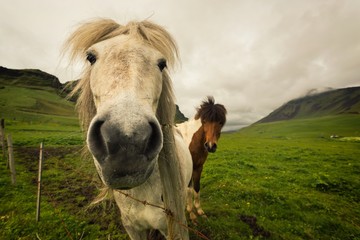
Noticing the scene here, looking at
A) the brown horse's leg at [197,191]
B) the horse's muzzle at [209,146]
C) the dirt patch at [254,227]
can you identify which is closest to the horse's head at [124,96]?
the horse's muzzle at [209,146]

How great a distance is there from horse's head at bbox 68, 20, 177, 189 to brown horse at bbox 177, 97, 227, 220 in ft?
12.1

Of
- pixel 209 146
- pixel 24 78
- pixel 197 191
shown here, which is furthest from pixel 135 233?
pixel 24 78

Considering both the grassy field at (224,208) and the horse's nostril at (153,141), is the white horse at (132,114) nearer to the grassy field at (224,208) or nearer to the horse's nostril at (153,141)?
the horse's nostril at (153,141)

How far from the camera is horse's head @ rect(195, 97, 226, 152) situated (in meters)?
5.59

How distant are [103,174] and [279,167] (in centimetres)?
1367

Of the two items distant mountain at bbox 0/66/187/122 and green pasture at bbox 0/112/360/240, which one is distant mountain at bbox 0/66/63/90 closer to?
distant mountain at bbox 0/66/187/122

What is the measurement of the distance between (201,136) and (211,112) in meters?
0.81

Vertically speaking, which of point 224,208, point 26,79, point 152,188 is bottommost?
point 224,208

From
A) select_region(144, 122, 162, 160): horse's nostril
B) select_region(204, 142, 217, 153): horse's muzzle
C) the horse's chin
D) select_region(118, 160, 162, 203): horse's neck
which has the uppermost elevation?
select_region(144, 122, 162, 160): horse's nostril

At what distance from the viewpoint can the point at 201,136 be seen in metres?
5.99

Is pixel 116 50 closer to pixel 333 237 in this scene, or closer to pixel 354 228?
pixel 333 237

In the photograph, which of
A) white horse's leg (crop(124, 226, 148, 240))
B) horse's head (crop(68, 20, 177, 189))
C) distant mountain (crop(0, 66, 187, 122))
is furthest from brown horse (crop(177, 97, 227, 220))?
distant mountain (crop(0, 66, 187, 122))

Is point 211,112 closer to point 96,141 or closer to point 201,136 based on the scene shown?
point 201,136

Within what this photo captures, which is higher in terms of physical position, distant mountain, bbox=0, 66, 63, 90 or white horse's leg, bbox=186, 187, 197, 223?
distant mountain, bbox=0, 66, 63, 90
